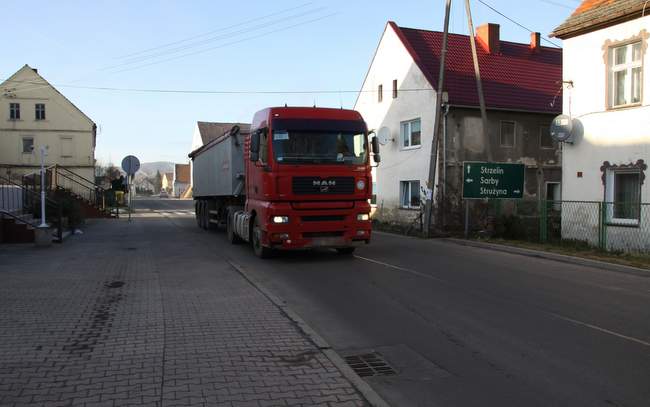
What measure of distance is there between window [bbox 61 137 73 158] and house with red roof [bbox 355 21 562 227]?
32957mm

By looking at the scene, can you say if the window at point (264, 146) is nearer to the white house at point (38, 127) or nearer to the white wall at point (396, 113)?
the white wall at point (396, 113)

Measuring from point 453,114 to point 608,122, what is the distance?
810cm

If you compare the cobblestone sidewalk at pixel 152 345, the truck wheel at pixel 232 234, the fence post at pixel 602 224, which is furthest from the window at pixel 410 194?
the cobblestone sidewalk at pixel 152 345

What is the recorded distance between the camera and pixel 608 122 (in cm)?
1573

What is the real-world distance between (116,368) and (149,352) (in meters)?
0.52

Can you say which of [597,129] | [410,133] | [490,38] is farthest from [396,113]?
[597,129]

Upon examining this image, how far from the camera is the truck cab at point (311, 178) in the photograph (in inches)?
481

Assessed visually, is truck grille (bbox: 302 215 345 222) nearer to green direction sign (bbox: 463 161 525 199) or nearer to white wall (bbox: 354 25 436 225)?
green direction sign (bbox: 463 161 525 199)

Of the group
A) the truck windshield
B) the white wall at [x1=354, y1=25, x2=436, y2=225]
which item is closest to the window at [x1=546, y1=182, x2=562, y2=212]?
the white wall at [x1=354, y1=25, x2=436, y2=225]

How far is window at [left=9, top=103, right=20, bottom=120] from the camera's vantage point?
49000 millimetres

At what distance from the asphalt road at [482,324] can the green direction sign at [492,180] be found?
6211mm

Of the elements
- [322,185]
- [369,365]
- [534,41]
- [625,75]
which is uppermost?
[534,41]

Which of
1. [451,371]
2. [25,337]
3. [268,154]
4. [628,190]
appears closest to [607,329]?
[451,371]

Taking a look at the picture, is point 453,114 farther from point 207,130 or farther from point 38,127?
point 207,130
